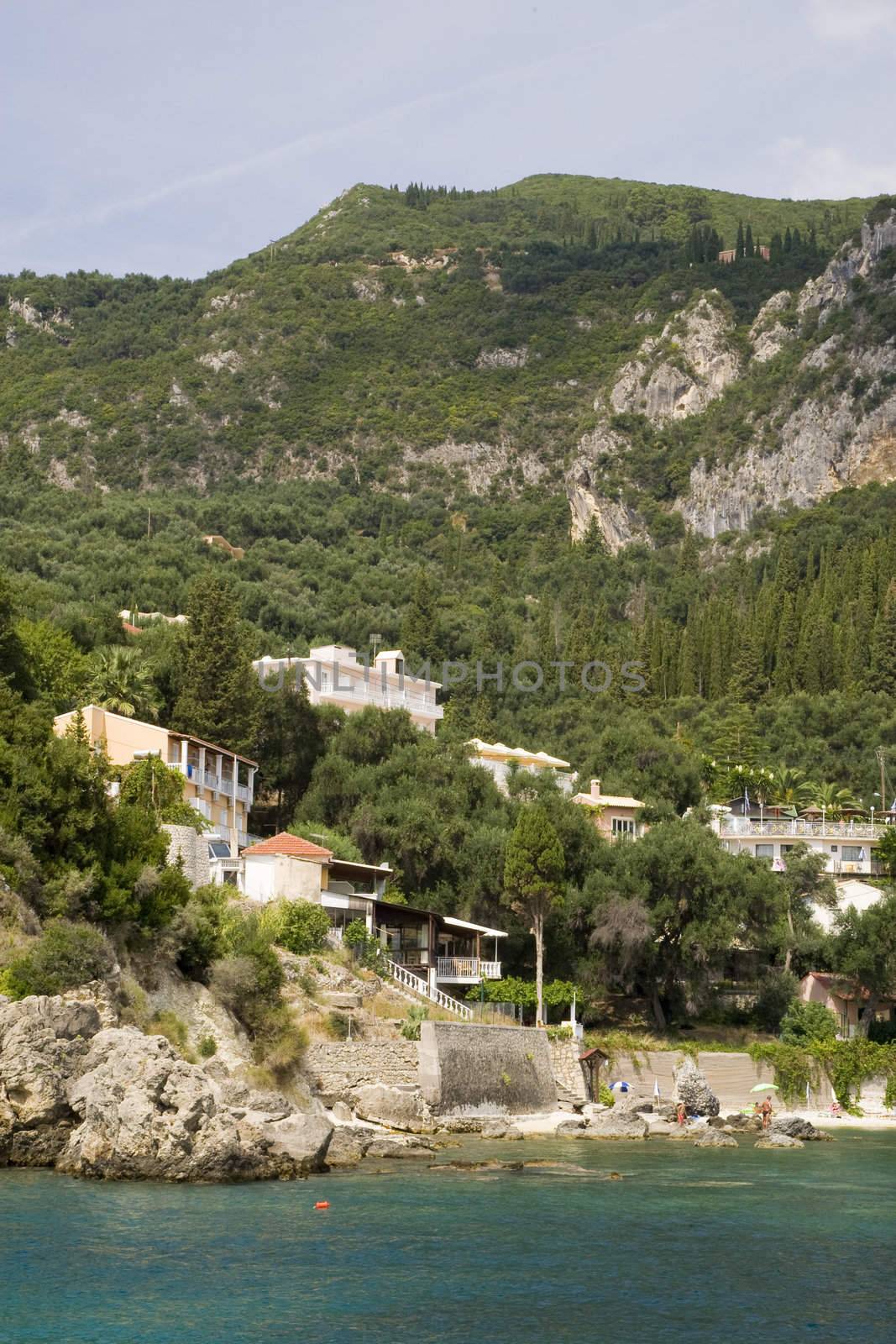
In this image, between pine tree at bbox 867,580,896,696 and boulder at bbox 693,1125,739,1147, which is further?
pine tree at bbox 867,580,896,696

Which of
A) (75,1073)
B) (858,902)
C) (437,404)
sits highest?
(437,404)

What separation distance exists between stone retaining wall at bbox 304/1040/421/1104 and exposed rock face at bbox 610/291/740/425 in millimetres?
140365

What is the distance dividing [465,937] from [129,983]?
17.5 m

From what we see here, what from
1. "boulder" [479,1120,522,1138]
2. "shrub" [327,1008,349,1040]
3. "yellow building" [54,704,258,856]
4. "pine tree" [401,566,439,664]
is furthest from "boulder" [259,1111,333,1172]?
"pine tree" [401,566,439,664]

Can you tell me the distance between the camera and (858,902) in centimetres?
6331

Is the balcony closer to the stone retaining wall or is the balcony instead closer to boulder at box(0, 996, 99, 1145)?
the stone retaining wall

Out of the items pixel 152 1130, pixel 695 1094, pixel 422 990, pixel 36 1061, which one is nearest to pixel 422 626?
pixel 422 990

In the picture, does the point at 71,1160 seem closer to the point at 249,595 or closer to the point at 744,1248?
the point at 744,1248

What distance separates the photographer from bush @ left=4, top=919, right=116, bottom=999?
32.5 meters

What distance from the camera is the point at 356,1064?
38.6m

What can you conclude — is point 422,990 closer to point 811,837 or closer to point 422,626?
point 811,837

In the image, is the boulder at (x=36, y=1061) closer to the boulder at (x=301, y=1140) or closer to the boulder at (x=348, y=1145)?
the boulder at (x=301, y=1140)

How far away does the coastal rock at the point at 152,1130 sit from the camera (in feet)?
94.8

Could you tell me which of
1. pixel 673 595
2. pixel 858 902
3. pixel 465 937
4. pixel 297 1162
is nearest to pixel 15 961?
pixel 297 1162
